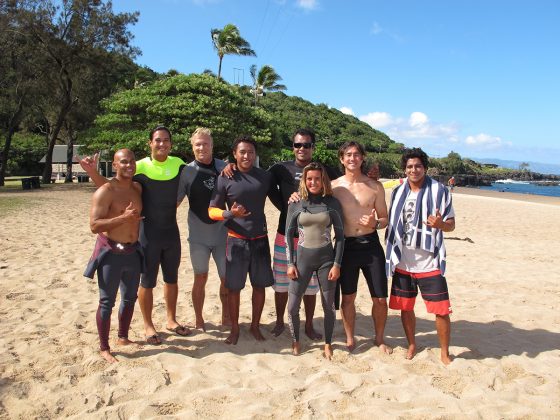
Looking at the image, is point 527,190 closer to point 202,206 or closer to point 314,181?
point 314,181

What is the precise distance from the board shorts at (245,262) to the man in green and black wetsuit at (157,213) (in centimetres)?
57

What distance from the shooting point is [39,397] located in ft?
9.76

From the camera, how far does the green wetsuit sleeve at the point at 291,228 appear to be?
3.82m

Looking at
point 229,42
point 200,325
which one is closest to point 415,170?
point 200,325

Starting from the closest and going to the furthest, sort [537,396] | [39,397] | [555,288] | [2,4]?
[39,397], [537,396], [555,288], [2,4]

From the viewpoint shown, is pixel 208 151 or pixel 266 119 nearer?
pixel 208 151

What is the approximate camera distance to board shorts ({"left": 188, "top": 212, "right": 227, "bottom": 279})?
169 inches

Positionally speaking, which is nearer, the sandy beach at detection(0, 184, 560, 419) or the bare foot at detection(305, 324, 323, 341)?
the sandy beach at detection(0, 184, 560, 419)

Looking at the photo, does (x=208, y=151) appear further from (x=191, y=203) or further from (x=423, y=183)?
(x=423, y=183)

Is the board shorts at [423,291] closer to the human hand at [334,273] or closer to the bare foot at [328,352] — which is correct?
the human hand at [334,273]

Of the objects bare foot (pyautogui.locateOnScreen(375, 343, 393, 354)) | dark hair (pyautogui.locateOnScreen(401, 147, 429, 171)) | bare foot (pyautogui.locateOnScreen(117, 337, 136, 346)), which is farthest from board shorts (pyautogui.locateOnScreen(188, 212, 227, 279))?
dark hair (pyautogui.locateOnScreen(401, 147, 429, 171))

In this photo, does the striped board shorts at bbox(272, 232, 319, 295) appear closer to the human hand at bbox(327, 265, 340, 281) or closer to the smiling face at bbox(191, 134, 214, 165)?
the human hand at bbox(327, 265, 340, 281)

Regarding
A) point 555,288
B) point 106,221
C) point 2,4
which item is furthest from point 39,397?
point 2,4

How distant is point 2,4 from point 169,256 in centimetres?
2728
